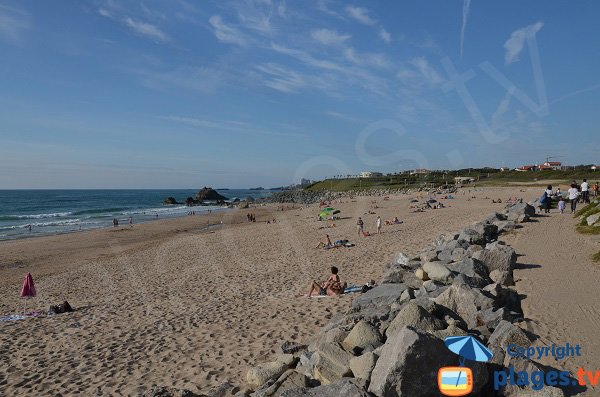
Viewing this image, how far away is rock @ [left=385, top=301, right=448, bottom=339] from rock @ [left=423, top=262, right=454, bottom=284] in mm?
2697

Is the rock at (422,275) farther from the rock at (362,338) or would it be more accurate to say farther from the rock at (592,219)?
the rock at (592,219)

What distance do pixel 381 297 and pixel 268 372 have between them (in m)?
3.18

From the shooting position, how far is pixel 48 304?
43.3 feet

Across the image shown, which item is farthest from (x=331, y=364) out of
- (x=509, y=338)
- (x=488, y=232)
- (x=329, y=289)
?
(x=488, y=232)

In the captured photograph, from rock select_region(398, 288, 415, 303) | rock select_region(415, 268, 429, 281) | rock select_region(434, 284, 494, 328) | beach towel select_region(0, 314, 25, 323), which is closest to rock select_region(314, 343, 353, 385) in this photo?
rock select_region(434, 284, 494, 328)

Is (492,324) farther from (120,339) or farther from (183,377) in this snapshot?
(120,339)

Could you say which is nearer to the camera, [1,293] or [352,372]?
[352,372]

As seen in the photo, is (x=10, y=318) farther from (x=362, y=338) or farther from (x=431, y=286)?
(x=431, y=286)

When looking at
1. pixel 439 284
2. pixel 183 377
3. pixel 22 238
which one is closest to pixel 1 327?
pixel 183 377

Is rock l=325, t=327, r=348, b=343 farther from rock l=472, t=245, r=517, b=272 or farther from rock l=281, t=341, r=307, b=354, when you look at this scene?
rock l=472, t=245, r=517, b=272

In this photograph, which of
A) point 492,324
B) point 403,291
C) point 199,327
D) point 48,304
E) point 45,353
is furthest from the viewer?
point 48,304

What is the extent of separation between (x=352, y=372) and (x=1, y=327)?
1036cm

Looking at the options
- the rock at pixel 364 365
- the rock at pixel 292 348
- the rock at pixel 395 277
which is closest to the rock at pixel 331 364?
the rock at pixel 364 365

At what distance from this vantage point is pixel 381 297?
27.0ft
